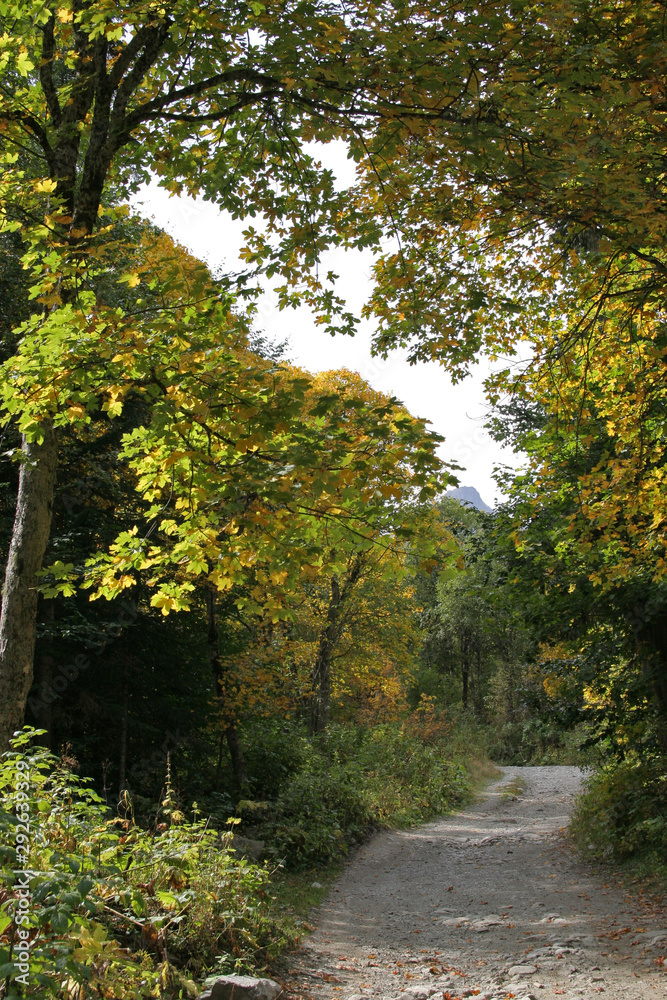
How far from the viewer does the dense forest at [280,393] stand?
13.0ft

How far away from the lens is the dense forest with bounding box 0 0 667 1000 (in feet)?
13.0

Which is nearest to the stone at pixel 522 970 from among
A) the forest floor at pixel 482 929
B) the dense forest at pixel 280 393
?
the forest floor at pixel 482 929

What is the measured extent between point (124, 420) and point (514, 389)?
242 inches

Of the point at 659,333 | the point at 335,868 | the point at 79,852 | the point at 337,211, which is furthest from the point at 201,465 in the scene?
the point at 335,868

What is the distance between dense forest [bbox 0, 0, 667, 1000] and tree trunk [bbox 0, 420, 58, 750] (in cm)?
2

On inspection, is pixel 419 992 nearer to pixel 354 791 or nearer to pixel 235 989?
pixel 235 989

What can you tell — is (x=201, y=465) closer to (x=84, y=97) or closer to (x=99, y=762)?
(x=84, y=97)

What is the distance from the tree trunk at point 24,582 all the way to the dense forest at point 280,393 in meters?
0.02

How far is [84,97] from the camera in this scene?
5469 millimetres

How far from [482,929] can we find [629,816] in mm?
3091

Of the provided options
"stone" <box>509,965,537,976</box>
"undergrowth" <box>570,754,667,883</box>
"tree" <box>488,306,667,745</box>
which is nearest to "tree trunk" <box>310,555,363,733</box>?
"tree" <box>488,306,667,745</box>

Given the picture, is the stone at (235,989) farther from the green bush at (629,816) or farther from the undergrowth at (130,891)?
the green bush at (629,816)

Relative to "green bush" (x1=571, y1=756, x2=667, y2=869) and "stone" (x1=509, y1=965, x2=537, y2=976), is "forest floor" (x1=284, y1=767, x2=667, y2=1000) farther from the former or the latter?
"green bush" (x1=571, y1=756, x2=667, y2=869)

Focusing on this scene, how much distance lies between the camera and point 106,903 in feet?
13.9
